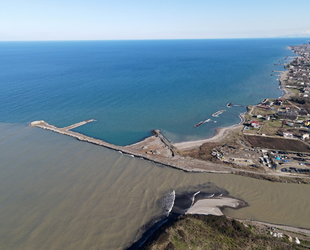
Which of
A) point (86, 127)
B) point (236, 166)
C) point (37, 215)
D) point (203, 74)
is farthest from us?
point (203, 74)

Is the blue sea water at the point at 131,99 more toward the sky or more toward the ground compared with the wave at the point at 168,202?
more toward the sky

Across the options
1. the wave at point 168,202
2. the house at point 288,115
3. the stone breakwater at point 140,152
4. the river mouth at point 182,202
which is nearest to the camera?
the river mouth at point 182,202

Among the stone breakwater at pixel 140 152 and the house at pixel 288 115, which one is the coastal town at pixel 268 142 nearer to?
the house at pixel 288 115

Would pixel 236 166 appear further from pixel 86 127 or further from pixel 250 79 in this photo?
pixel 250 79

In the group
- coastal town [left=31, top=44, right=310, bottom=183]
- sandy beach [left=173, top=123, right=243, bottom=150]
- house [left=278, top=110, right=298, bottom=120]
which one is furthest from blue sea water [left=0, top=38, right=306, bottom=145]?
house [left=278, top=110, right=298, bottom=120]

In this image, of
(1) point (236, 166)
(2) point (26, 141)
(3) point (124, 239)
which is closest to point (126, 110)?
(2) point (26, 141)

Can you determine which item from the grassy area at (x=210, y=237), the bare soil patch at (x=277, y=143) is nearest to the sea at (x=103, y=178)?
the grassy area at (x=210, y=237)
